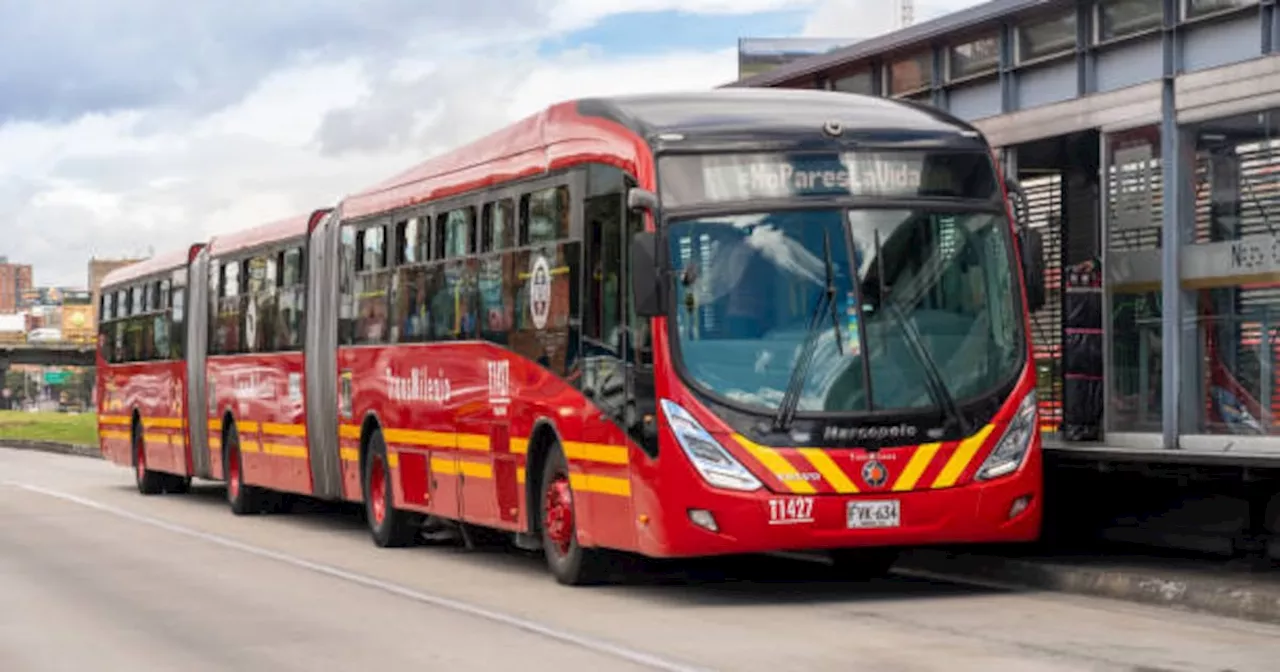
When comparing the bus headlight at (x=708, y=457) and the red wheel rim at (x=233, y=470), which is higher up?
the bus headlight at (x=708, y=457)

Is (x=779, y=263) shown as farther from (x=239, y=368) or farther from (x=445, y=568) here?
(x=239, y=368)

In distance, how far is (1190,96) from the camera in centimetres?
1549

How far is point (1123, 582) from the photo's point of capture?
15.4 m

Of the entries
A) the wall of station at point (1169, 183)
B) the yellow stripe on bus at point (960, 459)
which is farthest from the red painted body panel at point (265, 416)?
the yellow stripe on bus at point (960, 459)

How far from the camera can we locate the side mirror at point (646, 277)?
14781 millimetres

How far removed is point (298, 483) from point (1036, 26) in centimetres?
1180

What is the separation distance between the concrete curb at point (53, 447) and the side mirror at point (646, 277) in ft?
141

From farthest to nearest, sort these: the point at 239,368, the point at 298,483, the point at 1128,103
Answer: the point at 239,368
the point at 298,483
the point at 1128,103

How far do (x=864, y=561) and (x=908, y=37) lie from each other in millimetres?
4005

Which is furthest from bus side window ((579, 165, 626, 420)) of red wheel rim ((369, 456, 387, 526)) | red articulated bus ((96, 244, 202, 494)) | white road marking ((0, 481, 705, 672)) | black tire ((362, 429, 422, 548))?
red articulated bus ((96, 244, 202, 494))

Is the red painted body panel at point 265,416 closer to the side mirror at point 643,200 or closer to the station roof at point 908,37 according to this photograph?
the station roof at point 908,37

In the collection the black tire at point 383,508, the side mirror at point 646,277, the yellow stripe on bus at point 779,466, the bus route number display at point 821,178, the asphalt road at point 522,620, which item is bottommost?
the asphalt road at point 522,620

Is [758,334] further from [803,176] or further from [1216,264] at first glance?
[1216,264]

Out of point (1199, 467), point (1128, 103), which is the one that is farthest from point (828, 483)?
point (1128, 103)
